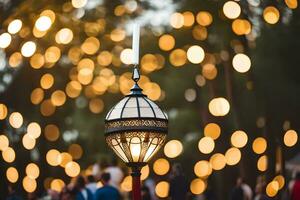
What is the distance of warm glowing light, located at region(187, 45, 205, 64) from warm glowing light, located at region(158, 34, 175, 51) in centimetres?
171

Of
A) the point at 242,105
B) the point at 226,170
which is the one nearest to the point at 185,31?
the point at 242,105

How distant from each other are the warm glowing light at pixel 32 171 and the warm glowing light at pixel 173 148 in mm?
4060

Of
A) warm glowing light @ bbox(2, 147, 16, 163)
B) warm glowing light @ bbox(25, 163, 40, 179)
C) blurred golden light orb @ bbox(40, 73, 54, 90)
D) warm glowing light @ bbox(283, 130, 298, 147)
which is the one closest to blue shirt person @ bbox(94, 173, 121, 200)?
warm glowing light @ bbox(283, 130, 298, 147)

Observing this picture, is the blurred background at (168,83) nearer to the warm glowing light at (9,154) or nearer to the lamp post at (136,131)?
the warm glowing light at (9,154)

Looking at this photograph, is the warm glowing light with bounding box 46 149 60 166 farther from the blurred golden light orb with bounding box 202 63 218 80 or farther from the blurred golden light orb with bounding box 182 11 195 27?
the blurred golden light orb with bounding box 182 11 195 27

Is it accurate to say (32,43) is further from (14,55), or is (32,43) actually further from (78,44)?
(78,44)

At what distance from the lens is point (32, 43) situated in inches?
705

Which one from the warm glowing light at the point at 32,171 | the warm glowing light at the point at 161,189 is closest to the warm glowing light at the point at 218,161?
the warm glowing light at the point at 161,189

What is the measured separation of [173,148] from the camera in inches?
979

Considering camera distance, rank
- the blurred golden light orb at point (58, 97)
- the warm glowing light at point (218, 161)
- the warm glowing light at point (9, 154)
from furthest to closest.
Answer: the blurred golden light orb at point (58, 97)
the warm glowing light at point (218, 161)
the warm glowing light at point (9, 154)

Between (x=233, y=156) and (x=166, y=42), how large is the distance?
312 centimetres

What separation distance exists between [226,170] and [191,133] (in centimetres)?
318

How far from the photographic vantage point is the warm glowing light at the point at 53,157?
80.4 feet

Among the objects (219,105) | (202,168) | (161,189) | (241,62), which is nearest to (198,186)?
(202,168)
